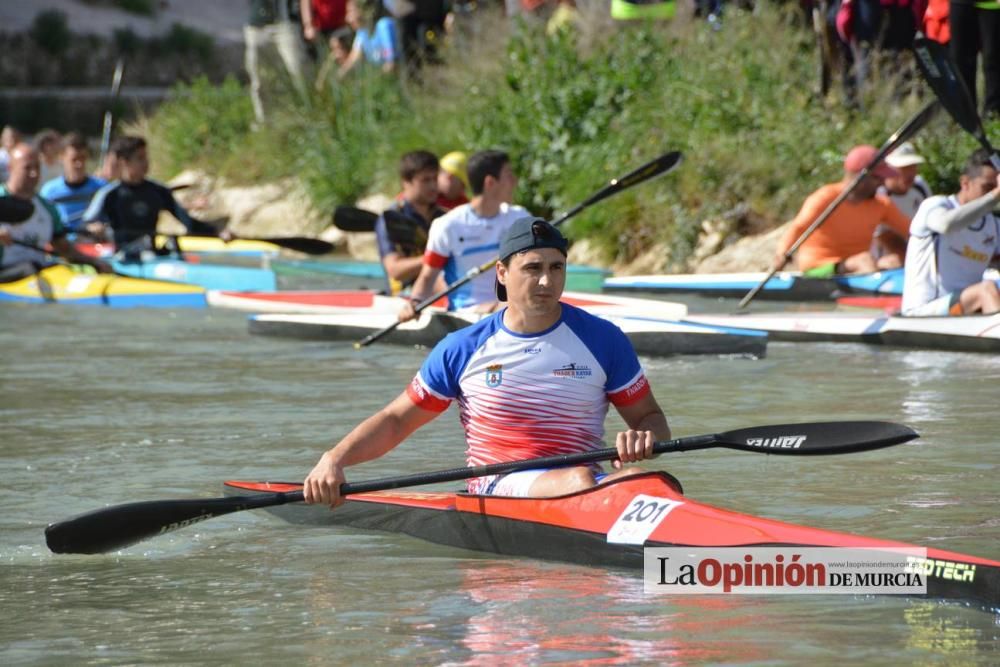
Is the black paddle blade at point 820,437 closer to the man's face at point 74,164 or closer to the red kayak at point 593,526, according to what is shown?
the red kayak at point 593,526

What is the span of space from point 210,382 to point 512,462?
4891 mm

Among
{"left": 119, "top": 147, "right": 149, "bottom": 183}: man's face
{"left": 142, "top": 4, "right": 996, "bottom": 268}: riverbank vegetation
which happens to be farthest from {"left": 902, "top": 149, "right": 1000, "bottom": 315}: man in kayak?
{"left": 119, "top": 147, "right": 149, "bottom": 183}: man's face

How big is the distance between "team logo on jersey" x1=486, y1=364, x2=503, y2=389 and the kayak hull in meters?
7.39

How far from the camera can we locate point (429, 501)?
631 cm

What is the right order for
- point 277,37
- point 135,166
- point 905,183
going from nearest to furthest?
point 905,183, point 135,166, point 277,37

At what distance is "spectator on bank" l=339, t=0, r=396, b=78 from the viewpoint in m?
19.1

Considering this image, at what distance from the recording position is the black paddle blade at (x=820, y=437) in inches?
219

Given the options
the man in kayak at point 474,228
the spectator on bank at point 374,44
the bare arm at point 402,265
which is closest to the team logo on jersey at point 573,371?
the man in kayak at point 474,228

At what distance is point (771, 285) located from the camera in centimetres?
1354

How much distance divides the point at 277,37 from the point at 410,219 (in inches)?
373

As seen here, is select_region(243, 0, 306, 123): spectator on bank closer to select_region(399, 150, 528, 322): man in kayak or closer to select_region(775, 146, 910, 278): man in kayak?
select_region(775, 146, 910, 278): man in kayak

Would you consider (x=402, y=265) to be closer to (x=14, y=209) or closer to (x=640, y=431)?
(x=14, y=209)

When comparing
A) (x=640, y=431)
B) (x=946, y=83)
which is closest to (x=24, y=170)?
(x=946, y=83)

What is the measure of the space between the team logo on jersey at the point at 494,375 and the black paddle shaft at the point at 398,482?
1.02 feet
